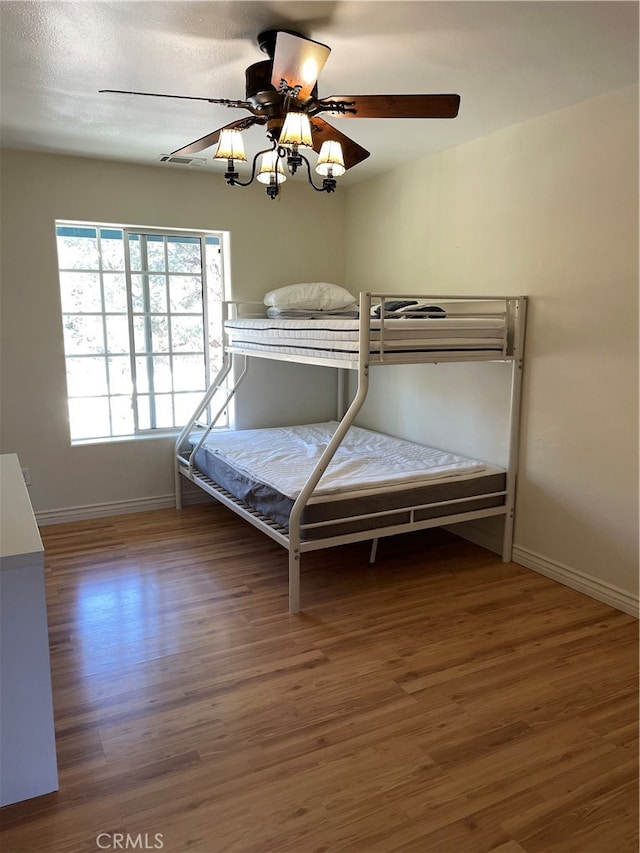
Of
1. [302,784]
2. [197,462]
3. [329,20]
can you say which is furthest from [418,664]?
[329,20]

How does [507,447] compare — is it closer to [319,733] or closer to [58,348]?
[319,733]

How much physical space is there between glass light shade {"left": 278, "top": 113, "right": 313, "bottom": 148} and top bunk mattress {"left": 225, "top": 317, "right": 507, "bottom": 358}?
3.02 ft

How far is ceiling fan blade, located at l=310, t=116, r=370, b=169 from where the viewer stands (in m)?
2.23

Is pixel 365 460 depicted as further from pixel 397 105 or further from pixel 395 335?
pixel 397 105

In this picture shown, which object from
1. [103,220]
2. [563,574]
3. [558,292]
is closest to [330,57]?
[558,292]

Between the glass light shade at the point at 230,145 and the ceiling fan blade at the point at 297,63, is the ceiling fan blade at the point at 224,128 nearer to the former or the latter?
the glass light shade at the point at 230,145

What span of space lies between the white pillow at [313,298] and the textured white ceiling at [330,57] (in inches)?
43.5

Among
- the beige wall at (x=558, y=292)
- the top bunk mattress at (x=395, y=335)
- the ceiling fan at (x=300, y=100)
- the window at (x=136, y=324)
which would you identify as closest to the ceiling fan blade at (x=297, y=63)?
the ceiling fan at (x=300, y=100)

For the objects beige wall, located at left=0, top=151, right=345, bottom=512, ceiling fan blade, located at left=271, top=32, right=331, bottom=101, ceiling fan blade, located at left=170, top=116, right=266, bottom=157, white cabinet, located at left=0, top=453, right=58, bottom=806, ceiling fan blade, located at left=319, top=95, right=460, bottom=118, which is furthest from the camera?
beige wall, located at left=0, top=151, right=345, bottom=512

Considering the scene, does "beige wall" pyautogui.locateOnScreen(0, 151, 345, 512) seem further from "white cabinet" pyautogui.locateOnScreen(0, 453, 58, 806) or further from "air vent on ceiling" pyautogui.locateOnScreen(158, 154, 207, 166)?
"white cabinet" pyautogui.locateOnScreen(0, 453, 58, 806)

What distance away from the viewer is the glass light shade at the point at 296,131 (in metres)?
1.97

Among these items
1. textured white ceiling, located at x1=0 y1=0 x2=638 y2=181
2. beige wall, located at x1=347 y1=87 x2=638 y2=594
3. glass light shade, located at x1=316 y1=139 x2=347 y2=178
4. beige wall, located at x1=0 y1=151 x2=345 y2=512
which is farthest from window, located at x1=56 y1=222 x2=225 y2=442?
glass light shade, located at x1=316 y1=139 x2=347 y2=178

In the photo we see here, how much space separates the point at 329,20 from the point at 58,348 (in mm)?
2675

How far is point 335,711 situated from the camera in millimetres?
2125
